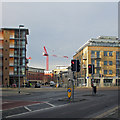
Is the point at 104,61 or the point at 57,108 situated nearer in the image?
the point at 57,108

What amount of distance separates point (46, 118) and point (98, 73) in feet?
209

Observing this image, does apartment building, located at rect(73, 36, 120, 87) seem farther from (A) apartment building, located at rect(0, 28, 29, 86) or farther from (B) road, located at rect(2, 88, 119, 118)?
(B) road, located at rect(2, 88, 119, 118)

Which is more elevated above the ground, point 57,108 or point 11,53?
point 11,53

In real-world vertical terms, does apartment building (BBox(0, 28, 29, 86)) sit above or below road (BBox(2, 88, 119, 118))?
above

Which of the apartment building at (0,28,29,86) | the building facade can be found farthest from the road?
the building facade

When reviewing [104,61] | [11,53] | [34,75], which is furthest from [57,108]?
[34,75]

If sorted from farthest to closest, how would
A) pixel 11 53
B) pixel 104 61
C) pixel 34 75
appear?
pixel 34 75 → pixel 104 61 → pixel 11 53

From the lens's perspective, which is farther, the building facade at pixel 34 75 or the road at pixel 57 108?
the building facade at pixel 34 75

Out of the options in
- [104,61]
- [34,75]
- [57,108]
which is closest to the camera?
[57,108]

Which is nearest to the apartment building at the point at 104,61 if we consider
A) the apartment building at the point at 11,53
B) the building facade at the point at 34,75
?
the apartment building at the point at 11,53

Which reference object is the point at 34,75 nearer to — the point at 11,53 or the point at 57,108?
the point at 11,53

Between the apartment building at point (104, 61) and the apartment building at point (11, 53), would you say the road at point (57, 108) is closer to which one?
the apartment building at point (11, 53)

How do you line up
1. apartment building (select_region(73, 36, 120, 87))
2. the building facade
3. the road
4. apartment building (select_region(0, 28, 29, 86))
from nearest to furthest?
1. the road
2. apartment building (select_region(0, 28, 29, 86))
3. apartment building (select_region(73, 36, 120, 87))
4. the building facade

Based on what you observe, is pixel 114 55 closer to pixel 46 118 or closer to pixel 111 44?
pixel 111 44
